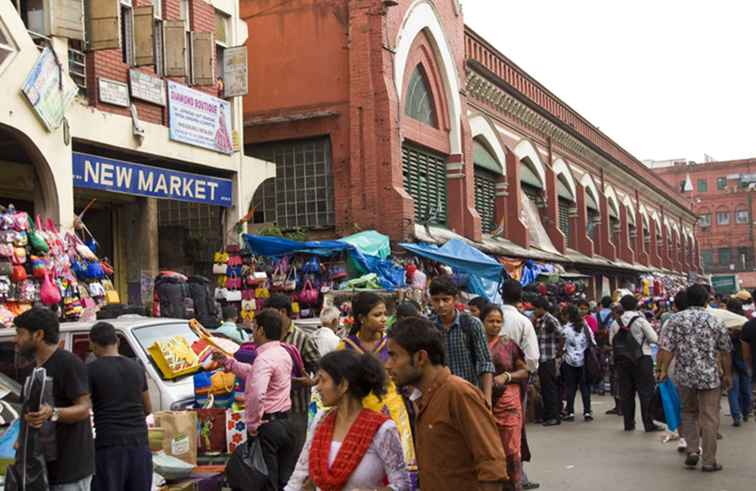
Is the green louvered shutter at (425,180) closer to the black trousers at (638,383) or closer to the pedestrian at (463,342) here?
the black trousers at (638,383)

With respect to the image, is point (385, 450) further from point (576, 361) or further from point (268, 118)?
point (268, 118)

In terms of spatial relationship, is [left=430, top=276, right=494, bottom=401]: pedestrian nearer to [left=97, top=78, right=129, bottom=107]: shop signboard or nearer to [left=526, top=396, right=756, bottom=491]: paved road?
[left=526, top=396, right=756, bottom=491]: paved road

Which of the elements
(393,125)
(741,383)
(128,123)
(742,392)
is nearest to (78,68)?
(128,123)

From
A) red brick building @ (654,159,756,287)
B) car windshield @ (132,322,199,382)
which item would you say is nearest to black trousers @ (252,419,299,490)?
car windshield @ (132,322,199,382)

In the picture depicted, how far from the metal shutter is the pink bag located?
17027mm

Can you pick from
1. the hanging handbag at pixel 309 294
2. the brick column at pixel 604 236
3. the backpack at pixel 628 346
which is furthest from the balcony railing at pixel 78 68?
the brick column at pixel 604 236

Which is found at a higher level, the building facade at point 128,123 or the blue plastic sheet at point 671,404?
the building facade at point 128,123

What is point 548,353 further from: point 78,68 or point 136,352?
point 78,68

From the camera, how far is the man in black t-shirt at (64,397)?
535 centimetres

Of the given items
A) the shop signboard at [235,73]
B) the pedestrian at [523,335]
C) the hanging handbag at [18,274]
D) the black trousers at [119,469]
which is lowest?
the black trousers at [119,469]

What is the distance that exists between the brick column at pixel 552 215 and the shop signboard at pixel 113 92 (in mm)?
21376

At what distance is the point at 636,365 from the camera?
1223cm

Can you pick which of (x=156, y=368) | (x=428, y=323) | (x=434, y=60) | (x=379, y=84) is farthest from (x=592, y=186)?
(x=428, y=323)

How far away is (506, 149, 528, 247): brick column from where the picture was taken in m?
28.6
